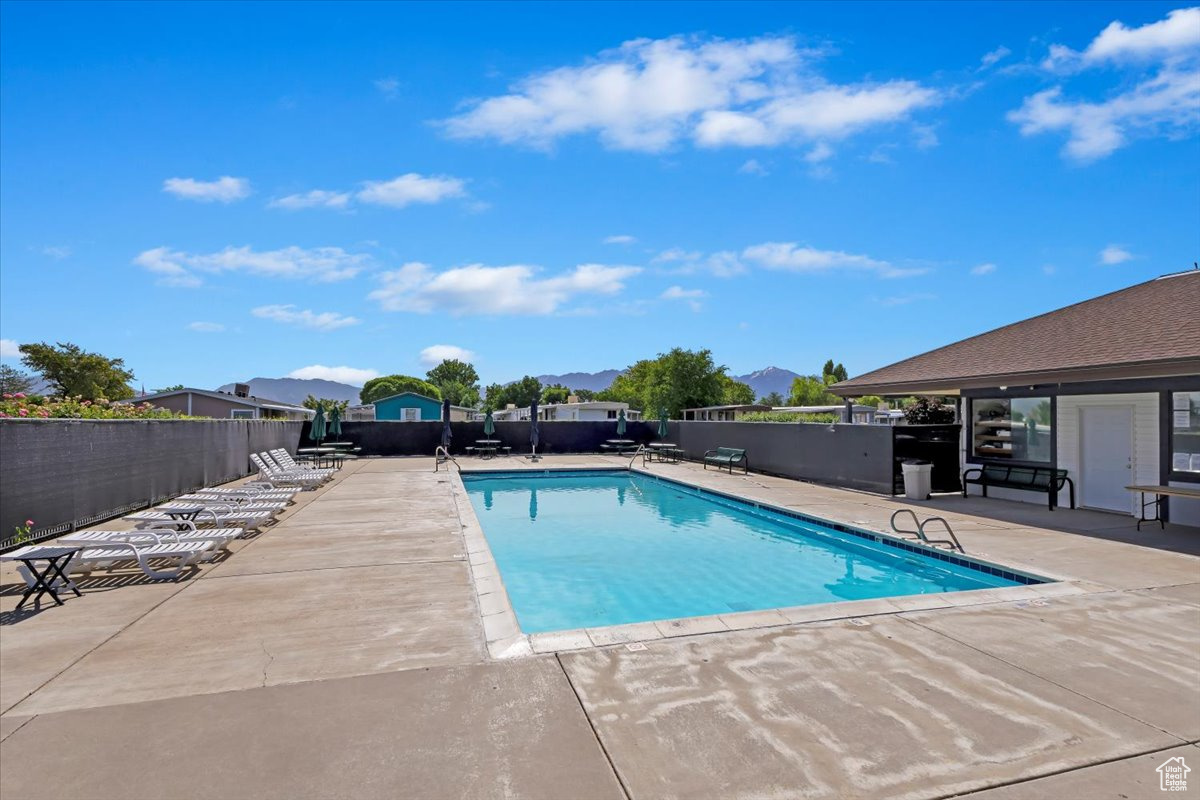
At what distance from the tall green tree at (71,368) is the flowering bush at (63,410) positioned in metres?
26.6

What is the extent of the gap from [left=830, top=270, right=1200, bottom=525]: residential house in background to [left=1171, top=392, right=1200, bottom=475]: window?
0.01m

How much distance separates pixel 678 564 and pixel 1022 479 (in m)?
7.19

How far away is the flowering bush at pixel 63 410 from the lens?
26.1ft

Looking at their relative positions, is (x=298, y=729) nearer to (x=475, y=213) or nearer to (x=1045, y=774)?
(x=1045, y=774)

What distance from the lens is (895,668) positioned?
3775 mm

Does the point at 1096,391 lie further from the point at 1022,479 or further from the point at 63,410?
the point at 63,410

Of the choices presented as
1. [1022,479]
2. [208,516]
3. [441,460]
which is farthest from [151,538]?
[441,460]

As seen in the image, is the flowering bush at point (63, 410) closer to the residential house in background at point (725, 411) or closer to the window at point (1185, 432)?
the window at point (1185, 432)

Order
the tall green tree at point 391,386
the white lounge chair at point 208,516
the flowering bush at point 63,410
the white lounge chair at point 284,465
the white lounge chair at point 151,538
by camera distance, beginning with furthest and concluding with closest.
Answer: the tall green tree at point 391,386, the white lounge chair at point 284,465, the flowering bush at point 63,410, the white lounge chair at point 208,516, the white lounge chair at point 151,538

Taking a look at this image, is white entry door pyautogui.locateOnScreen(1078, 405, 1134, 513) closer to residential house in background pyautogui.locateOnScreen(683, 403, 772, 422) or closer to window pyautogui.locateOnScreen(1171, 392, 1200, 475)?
window pyautogui.locateOnScreen(1171, 392, 1200, 475)

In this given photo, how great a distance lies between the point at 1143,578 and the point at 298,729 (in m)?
7.26

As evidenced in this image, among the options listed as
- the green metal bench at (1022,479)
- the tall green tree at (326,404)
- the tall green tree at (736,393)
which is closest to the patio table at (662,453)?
the green metal bench at (1022,479)

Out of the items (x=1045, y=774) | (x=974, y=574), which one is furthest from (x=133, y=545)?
(x=974, y=574)

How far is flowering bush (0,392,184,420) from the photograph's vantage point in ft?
26.1
